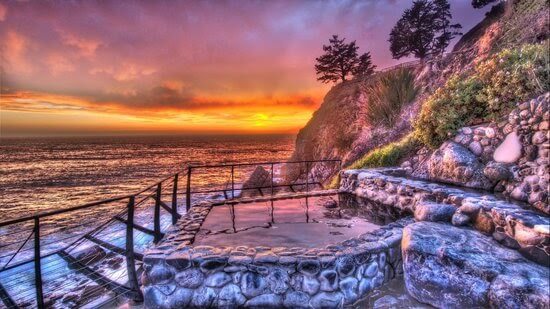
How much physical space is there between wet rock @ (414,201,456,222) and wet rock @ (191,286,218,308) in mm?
3425

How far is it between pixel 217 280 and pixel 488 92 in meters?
6.02

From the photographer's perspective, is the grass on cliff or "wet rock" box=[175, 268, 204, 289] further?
the grass on cliff

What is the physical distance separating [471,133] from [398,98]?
22.4 ft

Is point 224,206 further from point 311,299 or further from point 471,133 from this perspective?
point 471,133

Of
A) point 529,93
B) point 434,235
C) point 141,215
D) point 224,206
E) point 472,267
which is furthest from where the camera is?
point 141,215

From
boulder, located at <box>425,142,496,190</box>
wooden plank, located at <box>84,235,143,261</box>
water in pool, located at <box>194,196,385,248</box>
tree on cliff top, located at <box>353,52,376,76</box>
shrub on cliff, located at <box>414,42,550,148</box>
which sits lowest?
wooden plank, located at <box>84,235,143,261</box>

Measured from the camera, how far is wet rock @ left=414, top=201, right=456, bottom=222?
15.8 feet

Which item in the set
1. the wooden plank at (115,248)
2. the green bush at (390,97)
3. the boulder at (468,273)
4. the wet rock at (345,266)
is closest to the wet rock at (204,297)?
the wet rock at (345,266)

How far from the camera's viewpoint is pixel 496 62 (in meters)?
6.19

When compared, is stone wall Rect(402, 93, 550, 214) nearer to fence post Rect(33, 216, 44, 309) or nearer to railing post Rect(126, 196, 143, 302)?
railing post Rect(126, 196, 143, 302)

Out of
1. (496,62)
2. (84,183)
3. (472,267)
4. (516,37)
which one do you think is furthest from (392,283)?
(84,183)

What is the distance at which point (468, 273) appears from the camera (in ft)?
11.5

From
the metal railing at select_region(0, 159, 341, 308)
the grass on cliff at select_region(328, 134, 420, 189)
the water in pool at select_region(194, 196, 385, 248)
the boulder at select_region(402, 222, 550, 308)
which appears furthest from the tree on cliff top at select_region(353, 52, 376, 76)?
the boulder at select_region(402, 222, 550, 308)

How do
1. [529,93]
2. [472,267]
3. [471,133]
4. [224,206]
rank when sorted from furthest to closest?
[224,206]
[471,133]
[529,93]
[472,267]
